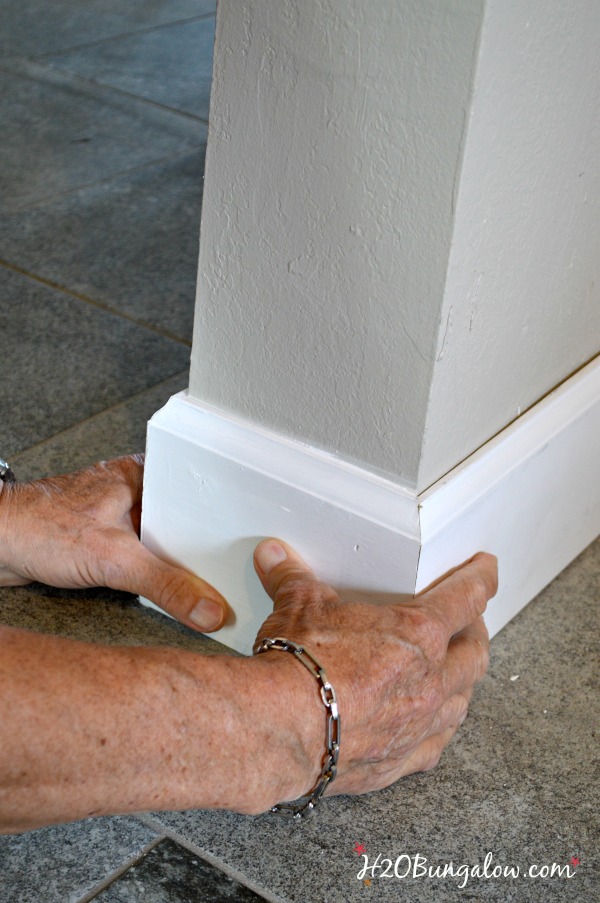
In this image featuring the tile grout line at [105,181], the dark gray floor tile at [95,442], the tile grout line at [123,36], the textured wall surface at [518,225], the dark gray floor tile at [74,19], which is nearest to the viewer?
the textured wall surface at [518,225]

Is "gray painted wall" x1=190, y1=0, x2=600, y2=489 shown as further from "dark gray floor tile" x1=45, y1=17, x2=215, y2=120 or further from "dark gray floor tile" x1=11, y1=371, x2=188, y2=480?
"dark gray floor tile" x1=45, y1=17, x2=215, y2=120

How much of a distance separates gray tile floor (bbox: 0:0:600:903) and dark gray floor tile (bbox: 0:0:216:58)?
1.20 feet

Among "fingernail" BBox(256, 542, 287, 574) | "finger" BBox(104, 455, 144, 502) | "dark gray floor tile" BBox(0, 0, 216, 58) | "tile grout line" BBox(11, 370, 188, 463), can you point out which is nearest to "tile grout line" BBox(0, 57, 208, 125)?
"dark gray floor tile" BBox(0, 0, 216, 58)

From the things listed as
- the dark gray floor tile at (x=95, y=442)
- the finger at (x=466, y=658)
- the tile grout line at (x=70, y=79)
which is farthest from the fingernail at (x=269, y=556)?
the tile grout line at (x=70, y=79)

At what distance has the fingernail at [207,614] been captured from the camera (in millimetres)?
1247

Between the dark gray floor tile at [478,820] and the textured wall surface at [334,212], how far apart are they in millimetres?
336

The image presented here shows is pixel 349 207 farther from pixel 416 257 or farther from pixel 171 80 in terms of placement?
pixel 171 80

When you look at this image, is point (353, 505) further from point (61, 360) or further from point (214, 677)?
point (61, 360)

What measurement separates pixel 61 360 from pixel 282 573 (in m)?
0.91

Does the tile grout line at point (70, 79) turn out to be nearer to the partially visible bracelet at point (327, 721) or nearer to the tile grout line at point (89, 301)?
the tile grout line at point (89, 301)

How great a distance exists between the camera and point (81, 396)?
1.80 m

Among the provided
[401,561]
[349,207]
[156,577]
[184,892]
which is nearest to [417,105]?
[349,207]

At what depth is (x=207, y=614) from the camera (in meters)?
1.25

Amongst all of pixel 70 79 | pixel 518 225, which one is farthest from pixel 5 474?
pixel 70 79
